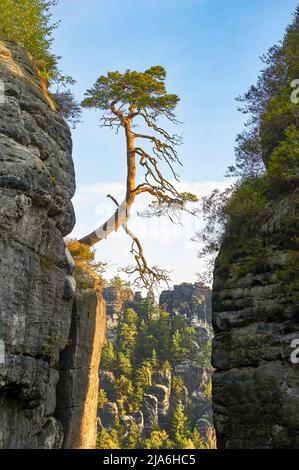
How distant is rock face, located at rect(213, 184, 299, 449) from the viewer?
13.4 metres

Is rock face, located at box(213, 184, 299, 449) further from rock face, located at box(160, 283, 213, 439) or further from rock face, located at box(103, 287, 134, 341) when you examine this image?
rock face, located at box(103, 287, 134, 341)

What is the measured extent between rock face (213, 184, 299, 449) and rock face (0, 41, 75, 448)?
559 cm

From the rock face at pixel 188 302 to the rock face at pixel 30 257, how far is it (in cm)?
9057

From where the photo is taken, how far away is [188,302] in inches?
4284

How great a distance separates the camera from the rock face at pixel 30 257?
13492 mm

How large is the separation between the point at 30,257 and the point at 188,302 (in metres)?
96.2

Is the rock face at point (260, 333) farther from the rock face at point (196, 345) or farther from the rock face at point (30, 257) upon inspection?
the rock face at point (196, 345)

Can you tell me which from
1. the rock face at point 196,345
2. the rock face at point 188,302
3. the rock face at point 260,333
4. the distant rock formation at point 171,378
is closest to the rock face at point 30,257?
the rock face at point 260,333

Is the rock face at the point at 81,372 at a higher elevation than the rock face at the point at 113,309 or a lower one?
lower

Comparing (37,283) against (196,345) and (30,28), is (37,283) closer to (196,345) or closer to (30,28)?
(30,28)

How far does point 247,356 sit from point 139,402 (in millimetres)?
68482

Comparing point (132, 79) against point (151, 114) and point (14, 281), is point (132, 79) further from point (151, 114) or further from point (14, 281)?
point (14, 281)

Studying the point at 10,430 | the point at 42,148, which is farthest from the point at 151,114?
the point at 10,430
